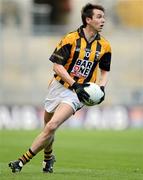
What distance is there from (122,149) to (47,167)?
677 centimetres

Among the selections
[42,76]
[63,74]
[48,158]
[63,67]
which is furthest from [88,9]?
[42,76]

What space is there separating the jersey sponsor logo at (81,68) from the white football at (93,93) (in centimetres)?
28

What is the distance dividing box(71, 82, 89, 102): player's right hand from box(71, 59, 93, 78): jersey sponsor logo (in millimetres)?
288

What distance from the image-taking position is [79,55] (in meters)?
11.8

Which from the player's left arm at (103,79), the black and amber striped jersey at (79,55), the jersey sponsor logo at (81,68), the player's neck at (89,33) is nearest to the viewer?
the black and amber striped jersey at (79,55)

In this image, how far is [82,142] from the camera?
21.2 meters

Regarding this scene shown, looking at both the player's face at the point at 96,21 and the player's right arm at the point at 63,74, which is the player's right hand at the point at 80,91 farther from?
the player's face at the point at 96,21

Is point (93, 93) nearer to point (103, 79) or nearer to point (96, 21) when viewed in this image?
point (103, 79)

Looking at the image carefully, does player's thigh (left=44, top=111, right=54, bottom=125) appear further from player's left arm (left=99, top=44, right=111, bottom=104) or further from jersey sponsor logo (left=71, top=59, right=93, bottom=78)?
player's left arm (left=99, top=44, right=111, bottom=104)

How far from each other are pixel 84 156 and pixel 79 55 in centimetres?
516

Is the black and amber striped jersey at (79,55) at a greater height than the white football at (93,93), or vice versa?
the black and amber striped jersey at (79,55)

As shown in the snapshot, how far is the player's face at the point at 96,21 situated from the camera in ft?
39.0

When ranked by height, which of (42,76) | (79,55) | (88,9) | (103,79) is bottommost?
(42,76)

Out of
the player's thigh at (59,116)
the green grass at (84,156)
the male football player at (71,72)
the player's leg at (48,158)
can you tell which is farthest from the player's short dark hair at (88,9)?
the green grass at (84,156)
